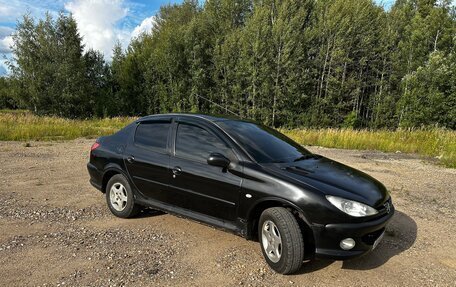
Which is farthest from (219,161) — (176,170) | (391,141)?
(391,141)

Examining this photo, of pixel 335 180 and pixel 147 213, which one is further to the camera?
pixel 147 213

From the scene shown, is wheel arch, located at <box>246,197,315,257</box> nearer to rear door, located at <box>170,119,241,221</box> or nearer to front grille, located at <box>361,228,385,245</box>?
rear door, located at <box>170,119,241,221</box>

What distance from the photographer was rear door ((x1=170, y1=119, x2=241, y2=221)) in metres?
3.94

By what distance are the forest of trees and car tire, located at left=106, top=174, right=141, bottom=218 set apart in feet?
99.3

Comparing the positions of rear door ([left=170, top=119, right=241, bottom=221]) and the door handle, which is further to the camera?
the door handle

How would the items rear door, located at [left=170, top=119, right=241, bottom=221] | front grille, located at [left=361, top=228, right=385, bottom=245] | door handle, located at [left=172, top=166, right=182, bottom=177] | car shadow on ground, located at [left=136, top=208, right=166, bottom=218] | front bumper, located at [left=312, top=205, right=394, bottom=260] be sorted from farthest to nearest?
car shadow on ground, located at [left=136, top=208, right=166, bottom=218] → door handle, located at [left=172, top=166, right=182, bottom=177] → rear door, located at [left=170, top=119, right=241, bottom=221] → front grille, located at [left=361, top=228, right=385, bottom=245] → front bumper, located at [left=312, top=205, right=394, bottom=260]

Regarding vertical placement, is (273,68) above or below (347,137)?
above

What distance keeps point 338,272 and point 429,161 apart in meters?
10.7

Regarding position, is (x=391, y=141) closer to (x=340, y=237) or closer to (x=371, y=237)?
(x=371, y=237)

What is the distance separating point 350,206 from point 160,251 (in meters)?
2.23

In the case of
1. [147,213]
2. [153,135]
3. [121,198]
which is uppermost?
[153,135]

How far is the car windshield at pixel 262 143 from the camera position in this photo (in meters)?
4.12

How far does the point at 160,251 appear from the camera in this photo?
4129 millimetres

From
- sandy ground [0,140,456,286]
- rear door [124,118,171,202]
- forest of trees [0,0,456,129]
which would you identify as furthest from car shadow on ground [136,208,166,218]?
forest of trees [0,0,456,129]
